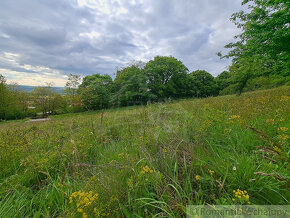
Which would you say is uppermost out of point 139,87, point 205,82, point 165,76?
point 165,76

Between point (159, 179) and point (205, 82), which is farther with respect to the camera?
point (205, 82)

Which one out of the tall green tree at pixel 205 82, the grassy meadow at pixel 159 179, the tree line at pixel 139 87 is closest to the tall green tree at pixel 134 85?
the tree line at pixel 139 87

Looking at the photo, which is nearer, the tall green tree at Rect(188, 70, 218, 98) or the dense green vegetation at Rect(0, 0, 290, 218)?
the dense green vegetation at Rect(0, 0, 290, 218)

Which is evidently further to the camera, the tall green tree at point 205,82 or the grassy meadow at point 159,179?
the tall green tree at point 205,82

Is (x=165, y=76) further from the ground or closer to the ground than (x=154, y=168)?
further from the ground

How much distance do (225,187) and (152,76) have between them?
31678 millimetres

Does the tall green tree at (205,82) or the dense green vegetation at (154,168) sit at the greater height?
Answer: the tall green tree at (205,82)

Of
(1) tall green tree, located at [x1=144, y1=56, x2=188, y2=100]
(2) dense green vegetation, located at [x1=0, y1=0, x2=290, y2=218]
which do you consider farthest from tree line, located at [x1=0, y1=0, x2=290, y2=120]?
(2) dense green vegetation, located at [x1=0, y1=0, x2=290, y2=218]

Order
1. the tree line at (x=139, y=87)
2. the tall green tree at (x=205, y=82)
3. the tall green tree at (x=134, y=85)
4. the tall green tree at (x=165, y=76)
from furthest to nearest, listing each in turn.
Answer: the tall green tree at (x=205, y=82) < the tall green tree at (x=165, y=76) < the tall green tree at (x=134, y=85) < the tree line at (x=139, y=87)

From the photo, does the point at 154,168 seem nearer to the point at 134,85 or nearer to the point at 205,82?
the point at 134,85

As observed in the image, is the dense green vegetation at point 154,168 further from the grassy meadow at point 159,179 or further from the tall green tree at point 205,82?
the tall green tree at point 205,82

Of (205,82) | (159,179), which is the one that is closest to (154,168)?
(159,179)

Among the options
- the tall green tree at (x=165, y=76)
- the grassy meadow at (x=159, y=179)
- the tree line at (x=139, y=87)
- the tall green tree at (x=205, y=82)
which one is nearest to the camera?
the grassy meadow at (x=159, y=179)

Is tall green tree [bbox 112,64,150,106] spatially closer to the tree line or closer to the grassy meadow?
the tree line
